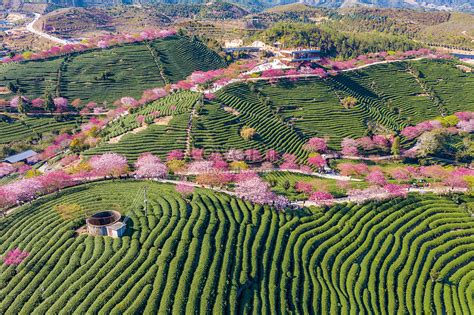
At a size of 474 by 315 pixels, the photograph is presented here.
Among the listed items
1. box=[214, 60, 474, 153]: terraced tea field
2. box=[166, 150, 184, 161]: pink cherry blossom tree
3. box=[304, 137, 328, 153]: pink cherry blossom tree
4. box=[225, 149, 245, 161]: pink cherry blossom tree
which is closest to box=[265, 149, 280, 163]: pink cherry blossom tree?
box=[225, 149, 245, 161]: pink cherry blossom tree

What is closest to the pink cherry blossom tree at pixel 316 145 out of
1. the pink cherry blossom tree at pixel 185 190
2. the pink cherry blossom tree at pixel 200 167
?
the pink cherry blossom tree at pixel 200 167

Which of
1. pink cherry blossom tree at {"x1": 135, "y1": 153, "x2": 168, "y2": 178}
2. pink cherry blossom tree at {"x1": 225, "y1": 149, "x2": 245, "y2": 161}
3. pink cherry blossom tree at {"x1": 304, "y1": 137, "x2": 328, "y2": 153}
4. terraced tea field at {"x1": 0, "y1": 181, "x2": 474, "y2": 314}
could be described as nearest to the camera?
terraced tea field at {"x1": 0, "y1": 181, "x2": 474, "y2": 314}

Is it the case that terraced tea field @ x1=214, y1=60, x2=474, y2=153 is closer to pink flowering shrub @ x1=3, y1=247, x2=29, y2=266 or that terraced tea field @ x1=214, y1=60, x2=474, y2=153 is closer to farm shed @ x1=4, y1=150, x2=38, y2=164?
farm shed @ x1=4, y1=150, x2=38, y2=164

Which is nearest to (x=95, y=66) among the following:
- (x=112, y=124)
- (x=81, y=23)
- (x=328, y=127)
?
(x=112, y=124)

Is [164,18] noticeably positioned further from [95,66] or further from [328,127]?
[328,127]

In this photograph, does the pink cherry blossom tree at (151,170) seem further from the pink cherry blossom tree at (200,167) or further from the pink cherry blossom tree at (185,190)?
the pink cherry blossom tree at (185,190)
